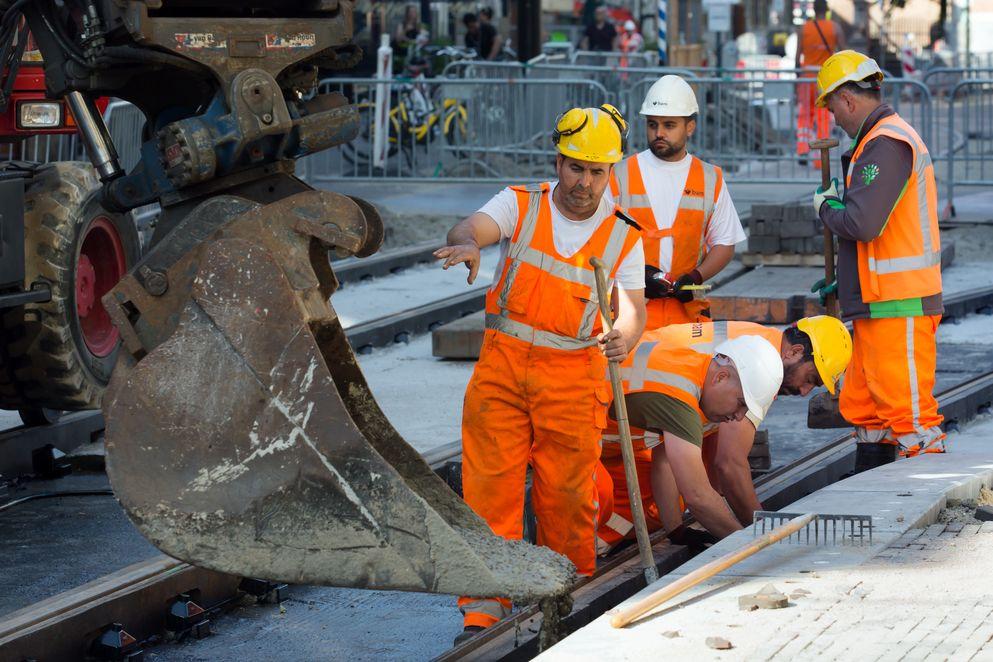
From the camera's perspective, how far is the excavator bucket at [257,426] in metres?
4.19

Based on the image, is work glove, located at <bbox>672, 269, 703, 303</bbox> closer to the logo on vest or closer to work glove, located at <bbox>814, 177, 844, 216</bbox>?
work glove, located at <bbox>814, 177, 844, 216</bbox>

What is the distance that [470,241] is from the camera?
220 inches

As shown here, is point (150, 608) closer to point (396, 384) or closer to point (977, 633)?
point (977, 633)

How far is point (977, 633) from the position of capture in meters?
4.33

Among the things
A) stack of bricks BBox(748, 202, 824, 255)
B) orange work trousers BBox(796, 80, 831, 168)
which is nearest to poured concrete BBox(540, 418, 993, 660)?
stack of bricks BBox(748, 202, 824, 255)

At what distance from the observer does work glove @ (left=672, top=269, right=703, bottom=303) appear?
7.32 meters

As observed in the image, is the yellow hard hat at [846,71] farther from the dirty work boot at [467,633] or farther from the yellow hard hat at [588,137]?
the dirty work boot at [467,633]

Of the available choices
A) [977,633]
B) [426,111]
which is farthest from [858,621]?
[426,111]

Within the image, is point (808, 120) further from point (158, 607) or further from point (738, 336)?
point (158, 607)

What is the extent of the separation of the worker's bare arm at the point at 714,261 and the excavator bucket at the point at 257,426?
3.24 metres

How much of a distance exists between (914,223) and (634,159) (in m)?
1.30

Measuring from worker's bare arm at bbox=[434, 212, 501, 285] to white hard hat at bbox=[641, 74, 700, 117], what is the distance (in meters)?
1.91

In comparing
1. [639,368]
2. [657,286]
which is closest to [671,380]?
[639,368]

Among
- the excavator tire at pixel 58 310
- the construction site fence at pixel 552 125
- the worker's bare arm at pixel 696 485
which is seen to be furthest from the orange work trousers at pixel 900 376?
the construction site fence at pixel 552 125
